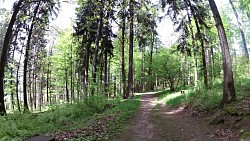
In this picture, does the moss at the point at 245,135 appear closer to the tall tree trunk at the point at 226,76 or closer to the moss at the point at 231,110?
the moss at the point at 231,110

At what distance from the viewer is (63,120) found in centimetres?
1102

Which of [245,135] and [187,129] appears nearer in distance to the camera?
[245,135]

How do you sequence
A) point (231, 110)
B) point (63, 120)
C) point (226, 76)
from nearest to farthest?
point (231, 110) → point (226, 76) → point (63, 120)

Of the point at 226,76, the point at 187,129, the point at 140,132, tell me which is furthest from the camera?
the point at 226,76

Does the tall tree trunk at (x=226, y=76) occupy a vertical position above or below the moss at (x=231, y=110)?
above

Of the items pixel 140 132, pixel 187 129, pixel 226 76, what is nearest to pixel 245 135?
pixel 187 129

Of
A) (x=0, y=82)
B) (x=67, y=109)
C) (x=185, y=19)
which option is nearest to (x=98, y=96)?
(x=67, y=109)

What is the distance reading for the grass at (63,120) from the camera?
8.28 m

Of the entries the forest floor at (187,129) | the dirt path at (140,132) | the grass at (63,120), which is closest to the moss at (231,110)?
Result: the forest floor at (187,129)

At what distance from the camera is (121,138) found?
24.2 feet

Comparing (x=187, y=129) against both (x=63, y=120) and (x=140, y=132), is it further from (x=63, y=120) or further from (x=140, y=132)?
(x=63, y=120)

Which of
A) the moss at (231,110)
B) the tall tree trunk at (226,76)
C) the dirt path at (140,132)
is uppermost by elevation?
the tall tree trunk at (226,76)

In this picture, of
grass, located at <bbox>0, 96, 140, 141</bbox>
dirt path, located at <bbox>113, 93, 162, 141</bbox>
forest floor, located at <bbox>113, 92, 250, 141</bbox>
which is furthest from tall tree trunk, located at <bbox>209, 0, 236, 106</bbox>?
grass, located at <bbox>0, 96, 140, 141</bbox>

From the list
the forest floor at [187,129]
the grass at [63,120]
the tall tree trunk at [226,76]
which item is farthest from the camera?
the tall tree trunk at [226,76]
